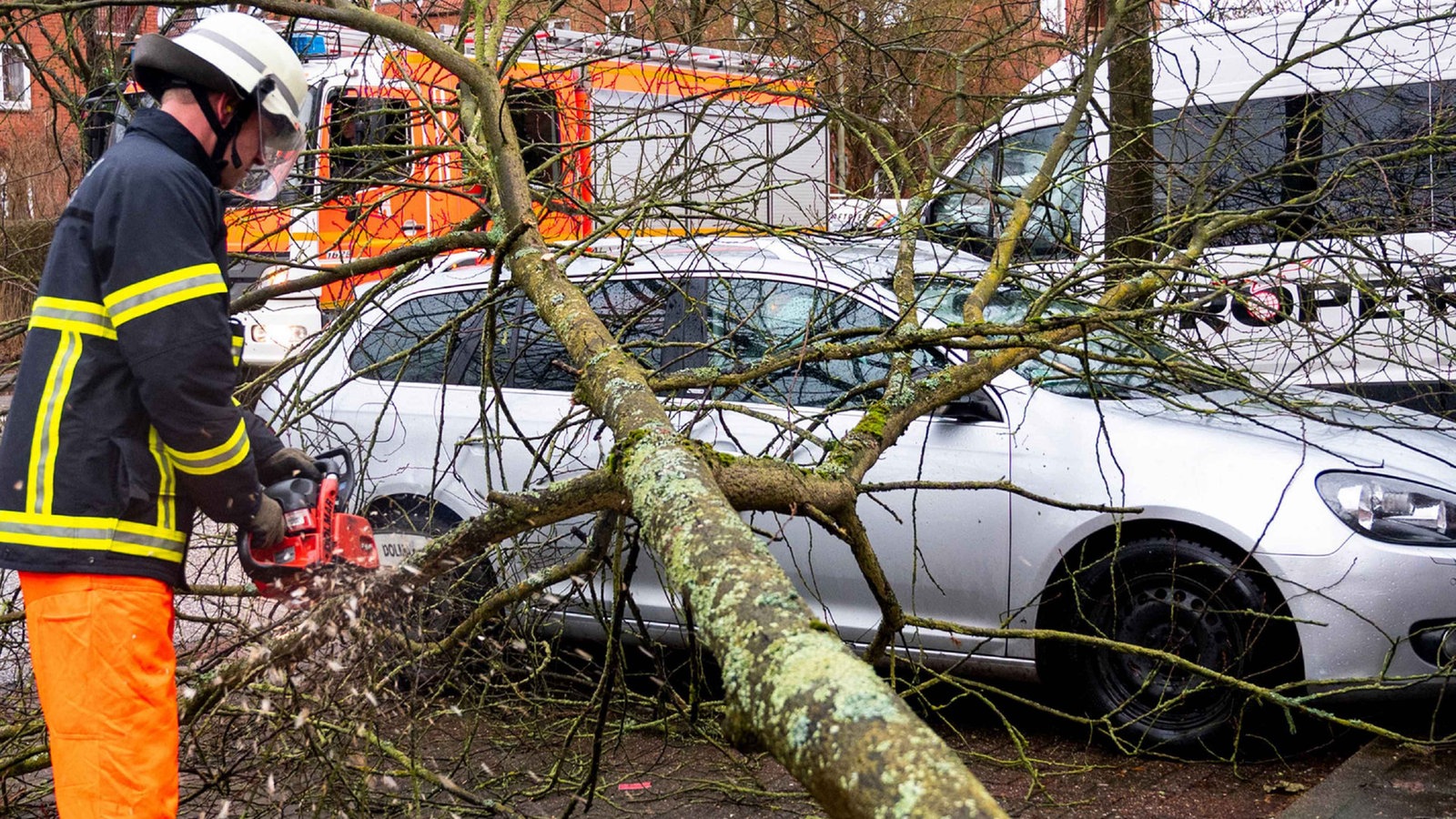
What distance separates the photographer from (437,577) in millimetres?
3002

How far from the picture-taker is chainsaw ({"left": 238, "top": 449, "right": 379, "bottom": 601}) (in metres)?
2.98

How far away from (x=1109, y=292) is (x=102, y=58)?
350 cm

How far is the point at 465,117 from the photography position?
4.14 metres

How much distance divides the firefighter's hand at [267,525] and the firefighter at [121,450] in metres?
0.13

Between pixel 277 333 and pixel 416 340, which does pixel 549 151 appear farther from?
pixel 277 333

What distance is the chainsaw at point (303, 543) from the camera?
2.98m

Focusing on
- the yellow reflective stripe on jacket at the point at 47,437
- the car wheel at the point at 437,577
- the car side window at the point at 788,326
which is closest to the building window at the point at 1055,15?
the car side window at the point at 788,326

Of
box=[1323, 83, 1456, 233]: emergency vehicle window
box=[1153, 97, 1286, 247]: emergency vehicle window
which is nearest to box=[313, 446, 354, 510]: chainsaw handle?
box=[1153, 97, 1286, 247]: emergency vehicle window

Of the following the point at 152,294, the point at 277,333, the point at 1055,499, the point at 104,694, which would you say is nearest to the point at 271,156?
the point at 152,294

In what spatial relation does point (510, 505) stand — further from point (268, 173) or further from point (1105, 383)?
point (1105, 383)

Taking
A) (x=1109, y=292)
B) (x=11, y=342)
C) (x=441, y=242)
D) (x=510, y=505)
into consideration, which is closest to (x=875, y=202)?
(x=1109, y=292)

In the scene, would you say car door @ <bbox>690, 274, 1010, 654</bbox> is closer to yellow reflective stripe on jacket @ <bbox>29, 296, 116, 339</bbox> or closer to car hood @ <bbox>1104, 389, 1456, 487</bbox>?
car hood @ <bbox>1104, 389, 1456, 487</bbox>

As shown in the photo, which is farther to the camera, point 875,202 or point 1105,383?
point 875,202

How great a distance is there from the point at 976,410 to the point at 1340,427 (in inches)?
45.5
